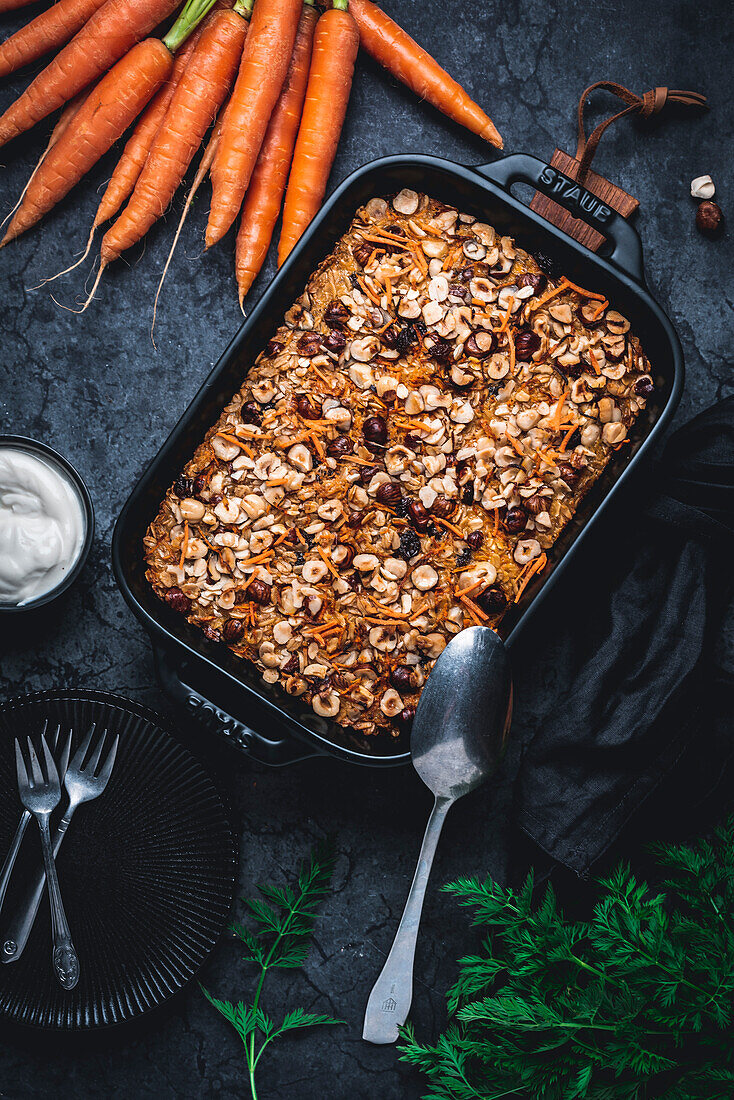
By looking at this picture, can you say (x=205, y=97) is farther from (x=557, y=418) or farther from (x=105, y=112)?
(x=557, y=418)

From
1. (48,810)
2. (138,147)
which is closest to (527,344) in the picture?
(138,147)

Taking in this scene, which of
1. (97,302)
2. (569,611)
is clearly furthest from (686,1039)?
(97,302)

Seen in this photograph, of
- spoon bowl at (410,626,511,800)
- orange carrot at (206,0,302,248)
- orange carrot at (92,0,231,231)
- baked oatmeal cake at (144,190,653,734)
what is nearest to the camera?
spoon bowl at (410,626,511,800)

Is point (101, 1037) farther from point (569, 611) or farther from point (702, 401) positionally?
point (702, 401)

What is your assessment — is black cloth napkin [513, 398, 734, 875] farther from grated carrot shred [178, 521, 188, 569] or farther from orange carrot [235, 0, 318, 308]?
orange carrot [235, 0, 318, 308]

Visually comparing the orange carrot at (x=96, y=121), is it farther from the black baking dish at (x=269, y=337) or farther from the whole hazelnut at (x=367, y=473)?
the whole hazelnut at (x=367, y=473)

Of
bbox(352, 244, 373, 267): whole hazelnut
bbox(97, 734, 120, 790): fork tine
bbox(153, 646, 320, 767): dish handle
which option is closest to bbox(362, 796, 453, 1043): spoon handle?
bbox(153, 646, 320, 767): dish handle
